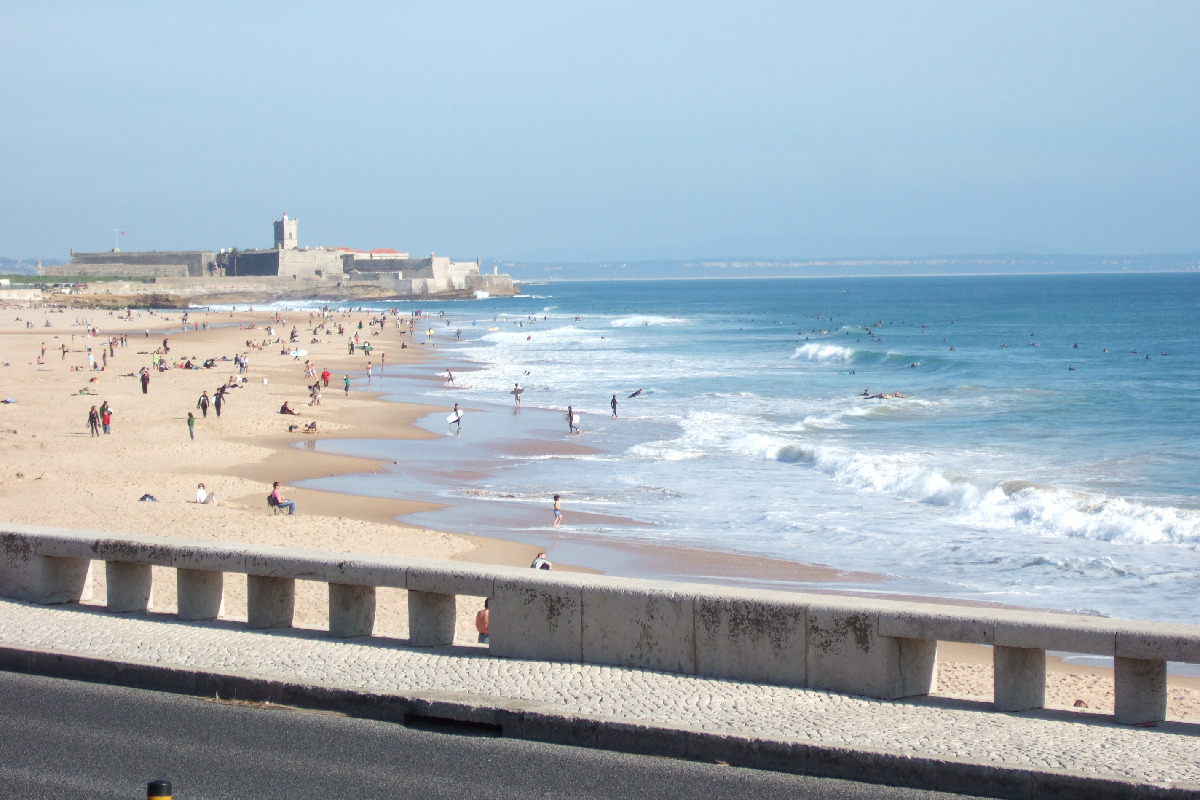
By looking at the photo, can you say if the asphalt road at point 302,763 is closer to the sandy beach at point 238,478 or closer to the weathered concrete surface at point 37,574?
the weathered concrete surface at point 37,574

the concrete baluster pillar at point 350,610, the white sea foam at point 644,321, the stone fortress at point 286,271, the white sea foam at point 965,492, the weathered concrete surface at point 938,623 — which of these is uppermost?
the stone fortress at point 286,271

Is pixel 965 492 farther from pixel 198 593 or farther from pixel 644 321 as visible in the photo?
pixel 644 321

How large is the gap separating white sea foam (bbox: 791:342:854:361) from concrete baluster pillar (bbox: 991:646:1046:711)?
52632 millimetres

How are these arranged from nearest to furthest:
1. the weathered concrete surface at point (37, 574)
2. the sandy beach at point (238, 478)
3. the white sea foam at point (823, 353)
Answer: the weathered concrete surface at point (37, 574), the sandy beach at point (238, 478), the white sea foam at point (823, 353)

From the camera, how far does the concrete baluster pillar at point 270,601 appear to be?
7043 mm

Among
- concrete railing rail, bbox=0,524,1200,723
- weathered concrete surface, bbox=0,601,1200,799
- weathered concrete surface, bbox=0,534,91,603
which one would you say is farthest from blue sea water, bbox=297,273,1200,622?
weathered concrete surface, bbox=0,534,91,603

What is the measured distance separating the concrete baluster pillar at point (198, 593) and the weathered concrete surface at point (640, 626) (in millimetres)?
2668

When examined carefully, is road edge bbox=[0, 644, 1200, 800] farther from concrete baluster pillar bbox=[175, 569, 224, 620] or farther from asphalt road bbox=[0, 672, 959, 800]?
concrete baluster pillar bbox=[175, 569, 224, 620]

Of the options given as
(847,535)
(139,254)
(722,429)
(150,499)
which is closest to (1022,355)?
(722,429)

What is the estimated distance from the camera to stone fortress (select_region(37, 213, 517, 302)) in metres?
139

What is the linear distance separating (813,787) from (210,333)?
68.9m

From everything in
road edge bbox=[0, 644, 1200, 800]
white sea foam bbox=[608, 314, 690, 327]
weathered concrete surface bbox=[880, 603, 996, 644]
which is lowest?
road edge bbox=[0, 644, 1200, 800]

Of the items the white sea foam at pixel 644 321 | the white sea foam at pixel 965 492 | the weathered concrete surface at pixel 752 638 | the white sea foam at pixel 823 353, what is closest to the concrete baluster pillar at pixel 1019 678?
the weathered concrete surface at pixel 752 638

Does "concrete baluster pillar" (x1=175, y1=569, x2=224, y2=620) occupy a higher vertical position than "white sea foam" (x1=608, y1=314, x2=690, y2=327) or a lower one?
lower
